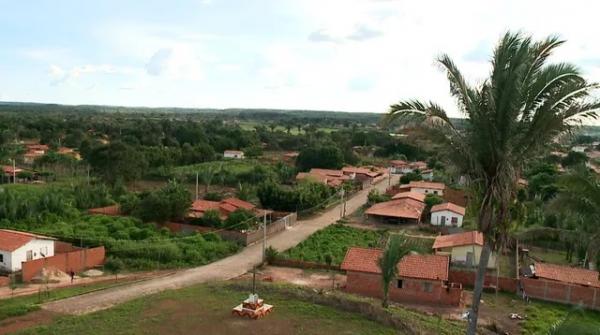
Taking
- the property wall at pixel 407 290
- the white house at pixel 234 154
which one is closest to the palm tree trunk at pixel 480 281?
the property wall at pixel 407 290

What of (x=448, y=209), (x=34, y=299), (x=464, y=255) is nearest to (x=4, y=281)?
(x=34, y=299)

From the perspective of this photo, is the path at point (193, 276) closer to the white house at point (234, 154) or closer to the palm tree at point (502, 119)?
the palm tree at point (502, 119)

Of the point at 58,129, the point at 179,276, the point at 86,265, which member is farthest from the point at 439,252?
the point at 58,129

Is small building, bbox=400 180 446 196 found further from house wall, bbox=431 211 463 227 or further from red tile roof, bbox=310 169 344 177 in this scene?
red tile roof, bbox=310 169 344 177

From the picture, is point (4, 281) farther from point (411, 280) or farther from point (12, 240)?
point (411, 280)

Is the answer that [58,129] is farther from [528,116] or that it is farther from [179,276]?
[528,116]

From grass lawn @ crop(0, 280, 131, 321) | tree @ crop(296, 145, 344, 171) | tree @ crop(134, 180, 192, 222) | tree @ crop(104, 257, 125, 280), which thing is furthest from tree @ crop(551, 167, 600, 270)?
tree @ crop(296, 145, 344, 171)
